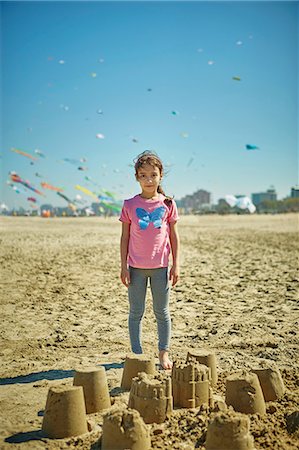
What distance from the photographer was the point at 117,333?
5.55 meters

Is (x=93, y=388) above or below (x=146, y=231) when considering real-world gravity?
below

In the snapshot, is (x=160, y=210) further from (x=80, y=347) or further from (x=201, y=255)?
(x=201, y=255)

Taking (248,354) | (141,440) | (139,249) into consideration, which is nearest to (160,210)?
(139,249)

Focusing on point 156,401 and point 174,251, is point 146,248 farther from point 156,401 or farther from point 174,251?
point 156,401

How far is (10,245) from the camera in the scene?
15141 millimetres

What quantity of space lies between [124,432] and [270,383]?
1.36 m

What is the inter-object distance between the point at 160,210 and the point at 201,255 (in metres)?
10.4

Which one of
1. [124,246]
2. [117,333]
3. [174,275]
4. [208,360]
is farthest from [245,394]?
[117,333]

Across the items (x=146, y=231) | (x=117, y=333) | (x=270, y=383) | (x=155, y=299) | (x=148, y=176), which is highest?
(x=148, y=176)

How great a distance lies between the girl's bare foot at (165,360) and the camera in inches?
166

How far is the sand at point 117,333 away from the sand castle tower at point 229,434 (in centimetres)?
20

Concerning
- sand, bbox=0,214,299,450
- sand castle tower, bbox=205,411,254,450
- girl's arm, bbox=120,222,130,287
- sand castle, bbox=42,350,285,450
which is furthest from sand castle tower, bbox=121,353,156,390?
sand castle tower, bbox=205,411,254,450

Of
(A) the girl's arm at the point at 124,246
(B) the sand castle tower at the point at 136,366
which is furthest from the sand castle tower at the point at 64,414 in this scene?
(A) the girl's arm at the point at 124,246

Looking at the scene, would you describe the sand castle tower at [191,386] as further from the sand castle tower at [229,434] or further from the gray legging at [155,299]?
the gray legging at [155,299]
